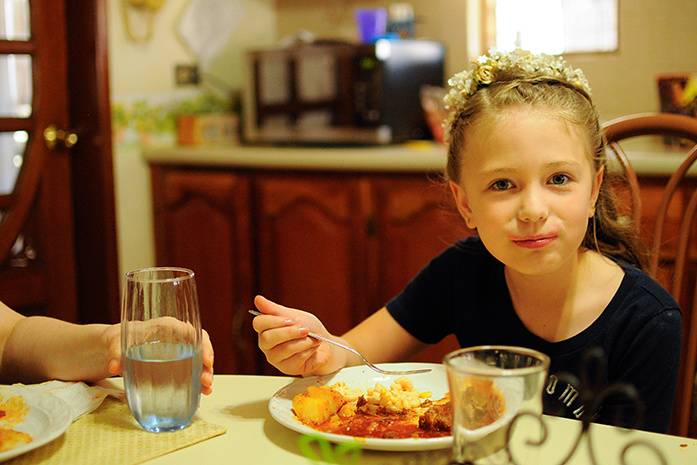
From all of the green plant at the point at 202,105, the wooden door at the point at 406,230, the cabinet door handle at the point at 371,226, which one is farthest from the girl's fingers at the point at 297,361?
the green plant at the point at 202,105

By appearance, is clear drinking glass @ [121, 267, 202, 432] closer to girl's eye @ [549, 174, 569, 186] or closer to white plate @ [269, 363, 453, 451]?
white plate @ [269, 363, 453, 451]

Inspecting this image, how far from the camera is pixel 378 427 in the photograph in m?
0.98

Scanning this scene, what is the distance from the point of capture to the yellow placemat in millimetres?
925

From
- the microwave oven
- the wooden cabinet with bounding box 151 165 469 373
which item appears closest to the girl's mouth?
the wooden cabinet with bounding box 151 165 469 373

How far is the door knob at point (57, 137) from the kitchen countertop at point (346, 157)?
358 millimetres

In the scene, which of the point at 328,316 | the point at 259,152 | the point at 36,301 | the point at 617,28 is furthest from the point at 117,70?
the point at 617,28

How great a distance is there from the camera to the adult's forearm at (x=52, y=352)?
3.72 ft

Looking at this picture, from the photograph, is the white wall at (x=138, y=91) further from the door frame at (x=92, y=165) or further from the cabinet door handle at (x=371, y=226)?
the cabinet door handle at (x=371, y=226)

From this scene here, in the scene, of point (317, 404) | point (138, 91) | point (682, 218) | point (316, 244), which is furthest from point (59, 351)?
point (138, 91)

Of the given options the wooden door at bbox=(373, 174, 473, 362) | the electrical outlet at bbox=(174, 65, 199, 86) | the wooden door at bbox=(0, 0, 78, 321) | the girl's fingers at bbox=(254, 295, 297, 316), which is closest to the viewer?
the girl's fingers at bbox=(254, 295, 297, 316)

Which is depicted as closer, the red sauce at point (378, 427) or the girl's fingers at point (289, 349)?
the red sauce at point (378, 427)

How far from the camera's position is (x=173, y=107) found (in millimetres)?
3473

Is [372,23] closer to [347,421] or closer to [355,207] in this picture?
[355,207]

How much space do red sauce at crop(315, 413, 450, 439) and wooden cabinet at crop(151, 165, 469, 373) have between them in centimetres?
159
